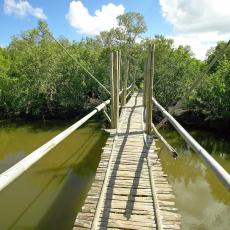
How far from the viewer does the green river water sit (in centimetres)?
645

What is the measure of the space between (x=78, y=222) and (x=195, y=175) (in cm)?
629

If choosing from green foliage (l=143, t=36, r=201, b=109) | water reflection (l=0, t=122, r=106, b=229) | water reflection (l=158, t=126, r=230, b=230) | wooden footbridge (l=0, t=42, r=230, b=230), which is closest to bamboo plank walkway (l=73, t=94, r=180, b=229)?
wooden footbridge (l=0, t=42, r=230, b=230)

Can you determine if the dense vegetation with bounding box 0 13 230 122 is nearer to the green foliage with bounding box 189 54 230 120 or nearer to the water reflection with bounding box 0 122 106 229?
the green foliage with bounding box 189 54 230 120

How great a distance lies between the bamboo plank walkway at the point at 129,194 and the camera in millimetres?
3576

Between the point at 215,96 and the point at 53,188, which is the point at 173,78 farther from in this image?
the point at 53,188

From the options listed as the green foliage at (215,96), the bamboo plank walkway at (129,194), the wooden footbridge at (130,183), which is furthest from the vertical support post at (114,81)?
the green foliage at (215,96)

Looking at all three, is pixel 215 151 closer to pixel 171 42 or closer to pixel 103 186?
pixel 103 186

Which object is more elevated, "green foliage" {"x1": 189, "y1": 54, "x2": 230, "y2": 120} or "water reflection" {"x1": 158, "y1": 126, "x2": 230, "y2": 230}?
"green foliage" {"x1": 189, "y1": 54, "x2": 230, "y2": 120}

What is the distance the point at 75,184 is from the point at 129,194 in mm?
4099

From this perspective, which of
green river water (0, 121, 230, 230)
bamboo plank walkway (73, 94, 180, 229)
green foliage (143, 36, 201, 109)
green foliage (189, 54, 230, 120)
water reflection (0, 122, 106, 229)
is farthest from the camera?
green foliage (143, 36, 201, 109)

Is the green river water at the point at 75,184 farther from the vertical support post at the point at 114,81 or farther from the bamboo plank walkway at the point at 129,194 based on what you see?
the vertical support post at the point at 114,81

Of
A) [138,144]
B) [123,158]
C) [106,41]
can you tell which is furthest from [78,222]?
[106,41]

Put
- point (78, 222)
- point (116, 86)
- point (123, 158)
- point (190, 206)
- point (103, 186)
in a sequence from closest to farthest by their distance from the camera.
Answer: point (78, 222) → point (103, 186) → point (123, 158) → point (190, 206) → point (116, 86)

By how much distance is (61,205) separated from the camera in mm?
6863
